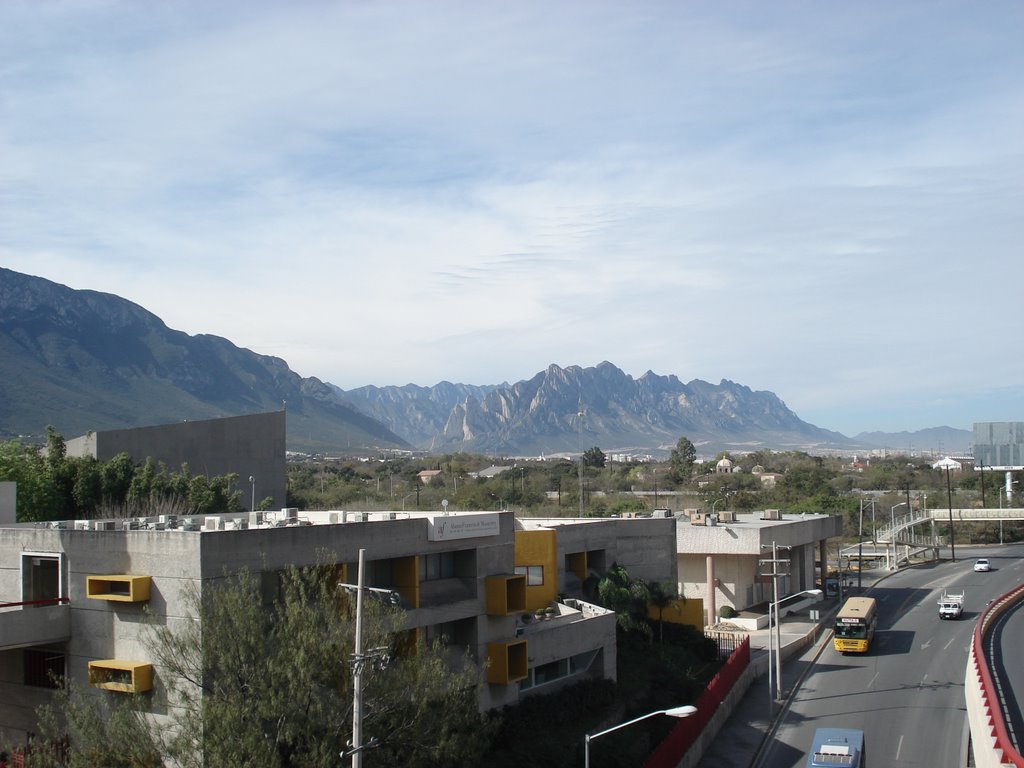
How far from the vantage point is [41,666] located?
28.8m

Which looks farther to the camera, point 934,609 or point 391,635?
point 934,609

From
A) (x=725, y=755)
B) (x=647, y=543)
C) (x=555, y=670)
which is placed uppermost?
(x=647, y=543)

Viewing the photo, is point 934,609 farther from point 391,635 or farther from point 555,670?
point 391,635

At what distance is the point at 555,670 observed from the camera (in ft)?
130

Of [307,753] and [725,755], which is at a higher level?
[307,753]

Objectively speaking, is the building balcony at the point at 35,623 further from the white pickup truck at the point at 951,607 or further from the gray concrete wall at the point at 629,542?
the white pickup truck at the point at 951,607

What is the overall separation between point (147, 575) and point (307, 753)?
271 inches

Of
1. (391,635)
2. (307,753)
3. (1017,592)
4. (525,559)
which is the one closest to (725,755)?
(525,559)

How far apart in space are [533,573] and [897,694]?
59.4ft

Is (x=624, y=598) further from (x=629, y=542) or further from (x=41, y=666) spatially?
(x=41, y=666)

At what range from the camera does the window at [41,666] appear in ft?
93.7

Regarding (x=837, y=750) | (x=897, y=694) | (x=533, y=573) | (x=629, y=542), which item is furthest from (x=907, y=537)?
(x=837, y=750)

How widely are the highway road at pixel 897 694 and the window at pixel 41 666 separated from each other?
25.3 m

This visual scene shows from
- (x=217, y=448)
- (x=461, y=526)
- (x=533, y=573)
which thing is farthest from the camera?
(x=217, y=448)
